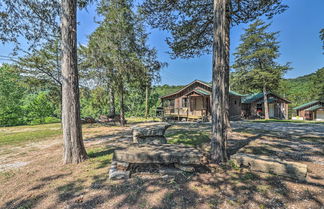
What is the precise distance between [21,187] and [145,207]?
9.06 ft

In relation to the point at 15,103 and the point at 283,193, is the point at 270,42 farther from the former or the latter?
the point at 15,103

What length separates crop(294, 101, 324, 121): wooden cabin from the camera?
25417 millimetres

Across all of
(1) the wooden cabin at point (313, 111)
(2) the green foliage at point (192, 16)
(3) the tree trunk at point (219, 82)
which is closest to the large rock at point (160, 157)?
(3) the tree trunk at point (219, 82)

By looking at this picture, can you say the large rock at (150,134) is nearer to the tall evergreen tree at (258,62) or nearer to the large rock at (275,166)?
the large rock at (275,166)

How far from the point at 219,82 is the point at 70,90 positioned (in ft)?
13.1

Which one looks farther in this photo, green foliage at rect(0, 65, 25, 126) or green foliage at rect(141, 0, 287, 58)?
green foliage at rect(0, 65, 25, 126)

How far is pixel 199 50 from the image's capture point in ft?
27.2

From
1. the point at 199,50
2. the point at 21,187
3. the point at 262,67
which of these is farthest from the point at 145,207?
the point at 262,67

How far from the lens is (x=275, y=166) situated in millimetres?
2953

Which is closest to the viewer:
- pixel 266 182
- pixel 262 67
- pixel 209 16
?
pixel 266 182

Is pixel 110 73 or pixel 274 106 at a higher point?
pixel 110 73

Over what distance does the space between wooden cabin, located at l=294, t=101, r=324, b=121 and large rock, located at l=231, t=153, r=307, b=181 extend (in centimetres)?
3384

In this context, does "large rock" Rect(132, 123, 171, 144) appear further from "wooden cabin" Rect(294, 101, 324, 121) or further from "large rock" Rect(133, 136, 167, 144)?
"wooden cabin" Rect(294, 101, 324, 121)

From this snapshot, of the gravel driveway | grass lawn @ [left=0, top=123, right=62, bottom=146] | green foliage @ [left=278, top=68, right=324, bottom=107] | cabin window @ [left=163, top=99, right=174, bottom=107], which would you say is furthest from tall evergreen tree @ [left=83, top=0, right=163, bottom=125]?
green foliage @ [left=278, top=68, right=324, bottom=107]
